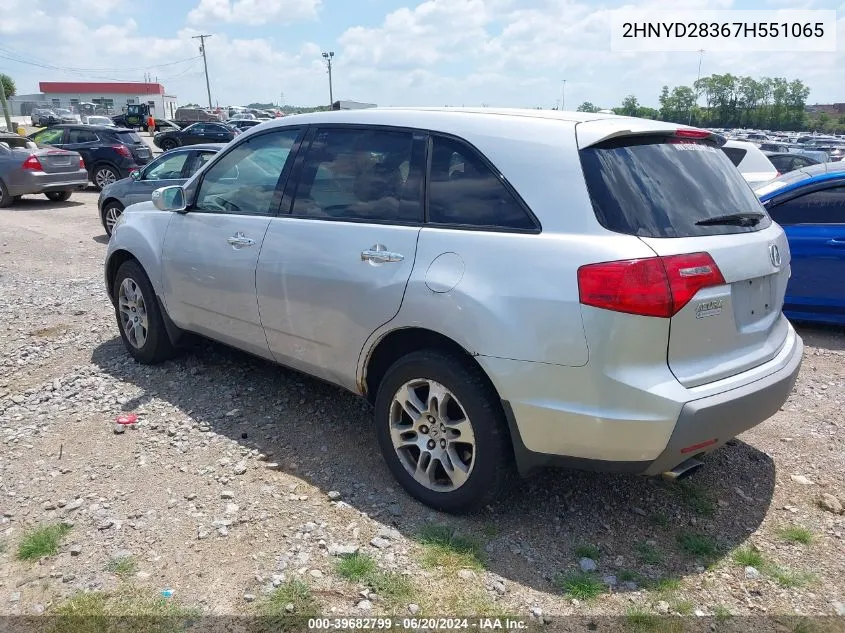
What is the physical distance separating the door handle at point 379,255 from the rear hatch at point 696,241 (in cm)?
96

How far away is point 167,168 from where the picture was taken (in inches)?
419

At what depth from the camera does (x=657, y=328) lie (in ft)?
8.64

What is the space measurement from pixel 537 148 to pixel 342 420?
2191 mm

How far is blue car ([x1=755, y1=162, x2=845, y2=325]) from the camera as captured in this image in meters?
6.19

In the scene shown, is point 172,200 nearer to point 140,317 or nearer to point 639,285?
point 140,317

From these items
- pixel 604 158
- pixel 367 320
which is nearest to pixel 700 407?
pixel 604 158

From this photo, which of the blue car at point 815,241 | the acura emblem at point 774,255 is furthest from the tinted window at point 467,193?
the blue car at point 815,241

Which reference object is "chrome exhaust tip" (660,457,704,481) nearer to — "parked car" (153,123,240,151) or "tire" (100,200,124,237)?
"tire" (100,200,124,237)

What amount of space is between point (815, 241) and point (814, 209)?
37 cm

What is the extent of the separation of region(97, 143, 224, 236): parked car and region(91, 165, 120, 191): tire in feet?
23.5

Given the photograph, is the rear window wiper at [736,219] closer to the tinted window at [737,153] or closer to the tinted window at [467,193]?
the tinted window at [467,193]

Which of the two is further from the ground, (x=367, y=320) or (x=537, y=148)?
(x=537, y=148)

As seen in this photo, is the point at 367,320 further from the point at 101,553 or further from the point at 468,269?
the point at 101,553

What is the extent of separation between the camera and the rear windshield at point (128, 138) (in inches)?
700
